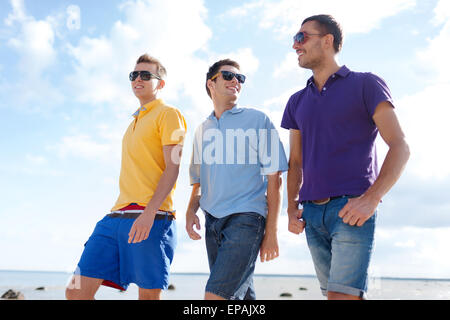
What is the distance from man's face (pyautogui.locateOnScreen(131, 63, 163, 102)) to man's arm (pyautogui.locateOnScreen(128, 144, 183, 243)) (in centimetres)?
86

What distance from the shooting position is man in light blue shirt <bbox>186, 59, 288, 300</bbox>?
3.67 meters

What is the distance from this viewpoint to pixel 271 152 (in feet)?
12.9

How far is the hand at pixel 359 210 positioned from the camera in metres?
2.96

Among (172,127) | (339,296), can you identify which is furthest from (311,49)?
(339,296)

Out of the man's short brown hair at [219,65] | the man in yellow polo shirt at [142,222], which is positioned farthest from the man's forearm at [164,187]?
the man's short brown hair at [219,65]

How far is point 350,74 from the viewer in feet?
11.6

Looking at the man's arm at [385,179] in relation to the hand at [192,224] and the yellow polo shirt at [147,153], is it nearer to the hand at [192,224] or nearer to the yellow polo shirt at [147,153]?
the hand at [192,224]

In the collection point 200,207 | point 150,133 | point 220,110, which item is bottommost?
point 200,207

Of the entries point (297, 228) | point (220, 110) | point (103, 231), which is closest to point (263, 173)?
point (297, 228)

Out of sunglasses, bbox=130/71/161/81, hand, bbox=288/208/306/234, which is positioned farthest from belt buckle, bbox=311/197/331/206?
sunglasses, bbox=130/71/161/81

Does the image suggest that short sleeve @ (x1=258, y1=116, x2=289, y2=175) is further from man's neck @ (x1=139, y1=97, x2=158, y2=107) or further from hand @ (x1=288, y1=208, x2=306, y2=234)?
man's neck @ (x1=139, y1=97, x2=158, y2=107)

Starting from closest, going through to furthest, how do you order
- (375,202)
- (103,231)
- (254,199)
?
(375,202)
(254,199)
(103,231)
